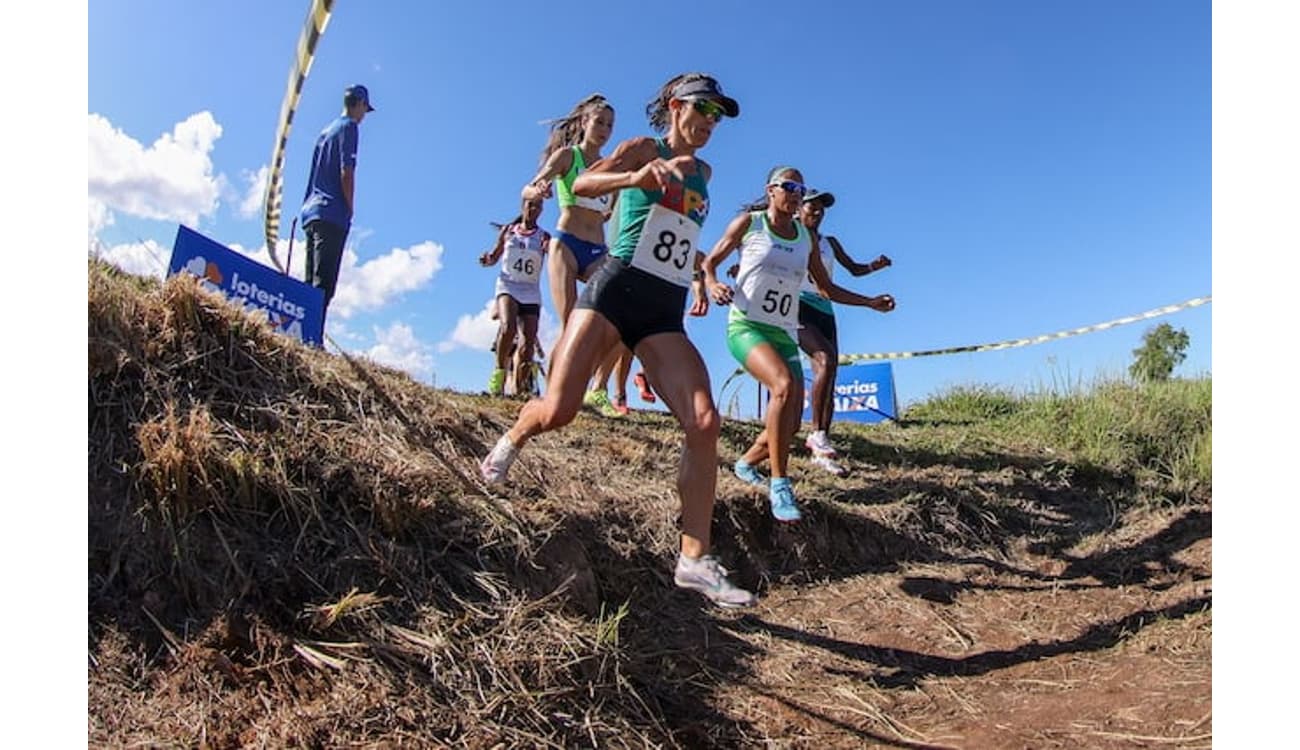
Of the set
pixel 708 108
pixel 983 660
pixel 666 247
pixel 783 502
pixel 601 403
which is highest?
pixel 708 108

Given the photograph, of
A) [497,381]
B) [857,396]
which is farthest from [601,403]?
[857,396]

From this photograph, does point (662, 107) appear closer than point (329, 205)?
Yes

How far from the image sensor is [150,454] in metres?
2.98

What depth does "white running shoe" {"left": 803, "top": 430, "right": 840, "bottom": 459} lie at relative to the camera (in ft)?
20.3

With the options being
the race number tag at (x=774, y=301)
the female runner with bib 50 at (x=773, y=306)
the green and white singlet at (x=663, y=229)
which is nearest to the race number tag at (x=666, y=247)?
the green and white singlet at (x=663, y=229)

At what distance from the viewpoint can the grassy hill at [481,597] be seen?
8.71ft

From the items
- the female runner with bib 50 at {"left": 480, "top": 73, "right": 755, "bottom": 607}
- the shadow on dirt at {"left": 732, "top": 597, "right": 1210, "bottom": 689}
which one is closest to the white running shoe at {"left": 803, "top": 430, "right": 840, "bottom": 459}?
the shadow on dirt at {"left": 732, "top": 597, "right": 1210, "bottom": 689}

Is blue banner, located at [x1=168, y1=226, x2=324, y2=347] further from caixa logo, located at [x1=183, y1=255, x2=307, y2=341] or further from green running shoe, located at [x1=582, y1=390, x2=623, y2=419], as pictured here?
green running shoe, located at [x1=582, y1=390, x2=623, y2=419]

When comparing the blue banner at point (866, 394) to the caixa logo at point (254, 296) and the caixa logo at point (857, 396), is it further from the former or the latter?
the caixa logo at point (254, 296)

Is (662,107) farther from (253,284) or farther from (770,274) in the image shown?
(253,284)

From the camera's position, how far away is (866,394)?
10.7m

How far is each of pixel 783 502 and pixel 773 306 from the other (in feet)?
3.87

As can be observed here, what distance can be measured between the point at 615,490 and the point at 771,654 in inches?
48.8

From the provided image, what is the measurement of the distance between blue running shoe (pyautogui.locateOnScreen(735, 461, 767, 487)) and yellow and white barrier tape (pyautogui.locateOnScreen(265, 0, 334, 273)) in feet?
11.9
